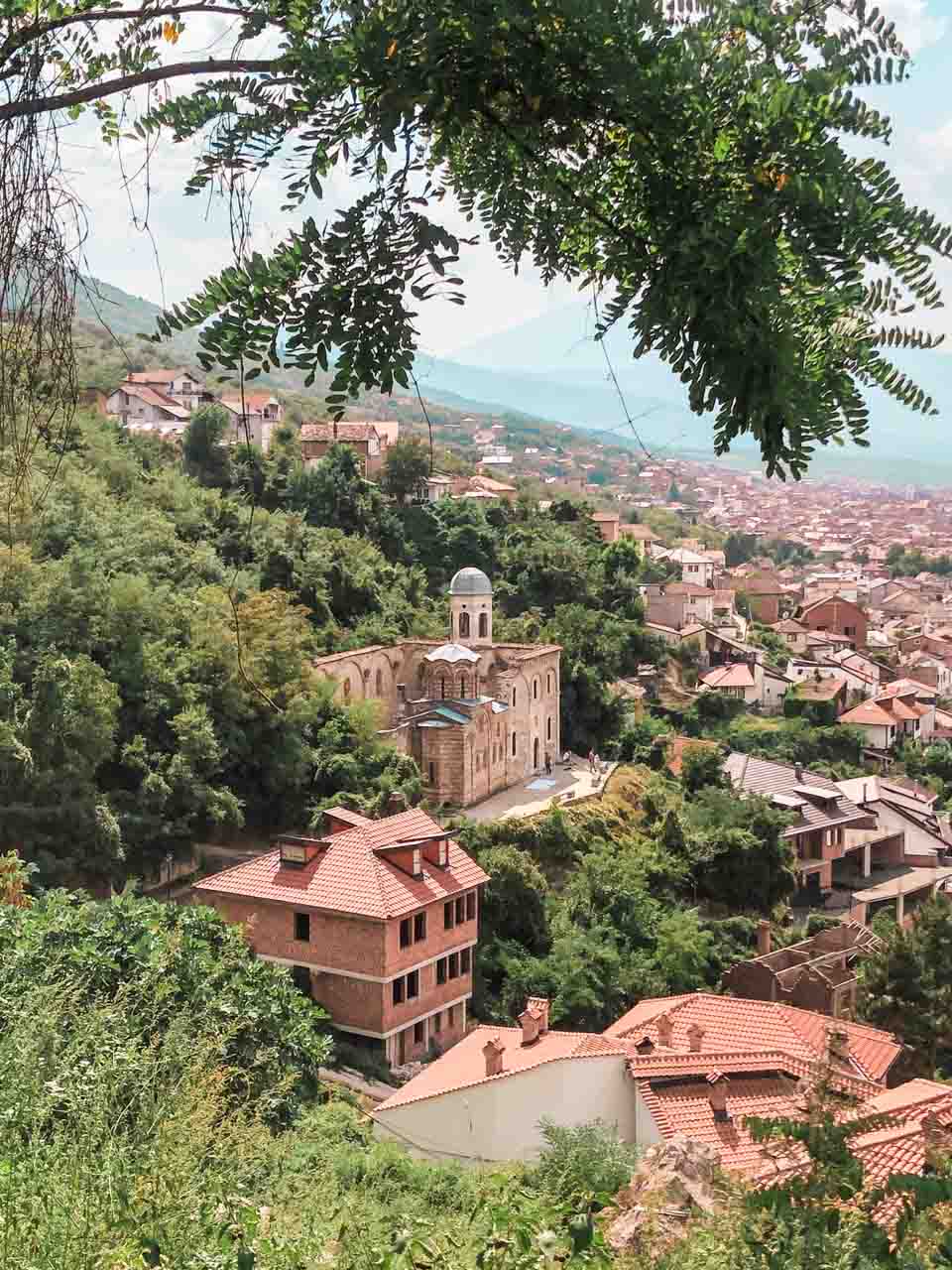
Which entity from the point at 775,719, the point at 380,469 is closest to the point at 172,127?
the point at 380,469

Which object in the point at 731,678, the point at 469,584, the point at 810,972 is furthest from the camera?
the point at 731,678

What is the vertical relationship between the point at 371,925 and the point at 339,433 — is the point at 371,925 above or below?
below

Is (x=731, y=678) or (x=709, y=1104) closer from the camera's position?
(x=709, y=1104)

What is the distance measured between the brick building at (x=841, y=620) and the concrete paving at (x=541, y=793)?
28.7m

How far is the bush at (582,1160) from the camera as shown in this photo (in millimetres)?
8289

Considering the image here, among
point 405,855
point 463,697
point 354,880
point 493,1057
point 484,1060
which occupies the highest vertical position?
point 463,697

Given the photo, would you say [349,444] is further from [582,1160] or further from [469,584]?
[582,1160]

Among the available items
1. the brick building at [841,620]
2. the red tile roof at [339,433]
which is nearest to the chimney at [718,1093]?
the red tile roof at [339,433]

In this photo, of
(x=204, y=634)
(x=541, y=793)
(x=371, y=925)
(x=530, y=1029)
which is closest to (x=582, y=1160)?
(x=530, y=1029)

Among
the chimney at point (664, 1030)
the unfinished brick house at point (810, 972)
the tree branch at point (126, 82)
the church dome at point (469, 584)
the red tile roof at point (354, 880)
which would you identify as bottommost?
the unfinished brick house at point (810, 972)

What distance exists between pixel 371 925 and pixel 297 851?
1.57 meters

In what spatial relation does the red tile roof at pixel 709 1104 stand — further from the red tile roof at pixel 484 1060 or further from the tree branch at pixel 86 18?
the tree branch at pixel 86 18

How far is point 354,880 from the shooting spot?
15641mm

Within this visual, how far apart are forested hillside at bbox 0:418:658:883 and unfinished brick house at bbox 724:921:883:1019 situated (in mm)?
6584
